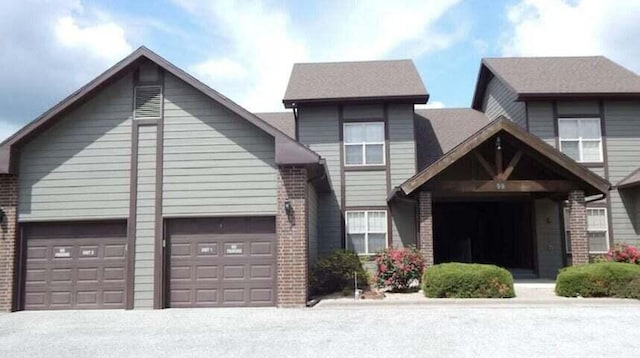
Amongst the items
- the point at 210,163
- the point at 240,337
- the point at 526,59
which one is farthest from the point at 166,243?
the point at 526,59

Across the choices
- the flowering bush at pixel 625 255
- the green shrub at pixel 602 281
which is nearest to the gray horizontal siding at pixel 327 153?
the green shrub at pixel 602 281

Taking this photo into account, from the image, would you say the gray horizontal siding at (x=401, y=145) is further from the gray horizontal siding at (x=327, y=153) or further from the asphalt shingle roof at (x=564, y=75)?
the asphalt shingle roof at (x=564, y=75)

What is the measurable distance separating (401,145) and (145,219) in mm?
8504

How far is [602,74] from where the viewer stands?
744 inches

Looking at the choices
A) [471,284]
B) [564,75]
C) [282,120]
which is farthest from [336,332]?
[564,75]

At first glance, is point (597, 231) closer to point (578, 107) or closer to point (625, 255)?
point (625, 255)

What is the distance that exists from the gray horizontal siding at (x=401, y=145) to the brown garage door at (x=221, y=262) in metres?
5.97

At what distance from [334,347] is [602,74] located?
52.4 feet

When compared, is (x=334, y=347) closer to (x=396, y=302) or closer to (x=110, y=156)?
(x=396, y=302)

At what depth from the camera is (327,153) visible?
17562mm

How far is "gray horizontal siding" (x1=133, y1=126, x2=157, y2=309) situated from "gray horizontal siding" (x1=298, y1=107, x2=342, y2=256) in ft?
19.3

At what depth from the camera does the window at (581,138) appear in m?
17.6

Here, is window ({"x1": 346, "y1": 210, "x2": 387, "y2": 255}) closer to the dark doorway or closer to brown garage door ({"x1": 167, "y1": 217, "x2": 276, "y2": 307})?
the dark doorway

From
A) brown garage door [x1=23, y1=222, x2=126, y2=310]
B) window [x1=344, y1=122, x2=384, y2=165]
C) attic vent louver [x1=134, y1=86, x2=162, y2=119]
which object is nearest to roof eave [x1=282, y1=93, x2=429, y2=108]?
window [x1=344, y1=122, x2=384, y2=165]
